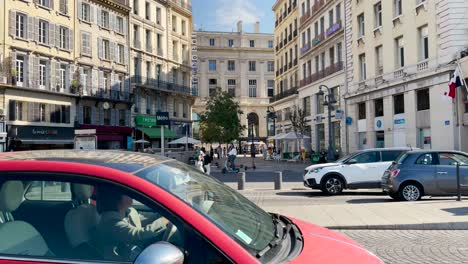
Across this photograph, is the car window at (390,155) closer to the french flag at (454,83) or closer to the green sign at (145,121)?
the french flag at (454,83)

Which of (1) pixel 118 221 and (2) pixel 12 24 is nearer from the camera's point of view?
(1) pixel 118 221

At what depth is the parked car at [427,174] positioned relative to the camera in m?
13.1

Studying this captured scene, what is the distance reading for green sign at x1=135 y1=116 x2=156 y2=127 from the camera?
4847 cm

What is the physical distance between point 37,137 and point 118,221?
35.4 meters

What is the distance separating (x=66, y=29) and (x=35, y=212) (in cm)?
3959

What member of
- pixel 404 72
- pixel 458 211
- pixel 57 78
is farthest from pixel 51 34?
pixel 458 211

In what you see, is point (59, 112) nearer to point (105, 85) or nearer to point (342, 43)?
point (105, 85)

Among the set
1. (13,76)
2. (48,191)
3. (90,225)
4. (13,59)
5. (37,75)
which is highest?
(13,59)

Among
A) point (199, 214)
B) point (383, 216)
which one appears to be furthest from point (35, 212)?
point (383, 216)

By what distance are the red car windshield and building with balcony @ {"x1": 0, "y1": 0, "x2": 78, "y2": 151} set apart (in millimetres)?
32036

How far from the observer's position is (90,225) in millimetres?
2674

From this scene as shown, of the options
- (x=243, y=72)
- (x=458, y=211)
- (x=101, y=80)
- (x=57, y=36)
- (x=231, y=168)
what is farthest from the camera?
(x=243, y=72)

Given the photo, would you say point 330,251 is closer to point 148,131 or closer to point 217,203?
point 217,203

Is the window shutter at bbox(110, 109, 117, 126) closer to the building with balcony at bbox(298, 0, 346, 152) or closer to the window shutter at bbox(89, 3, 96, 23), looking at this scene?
the window shutter at bbox(89, 3, 96, 23)
